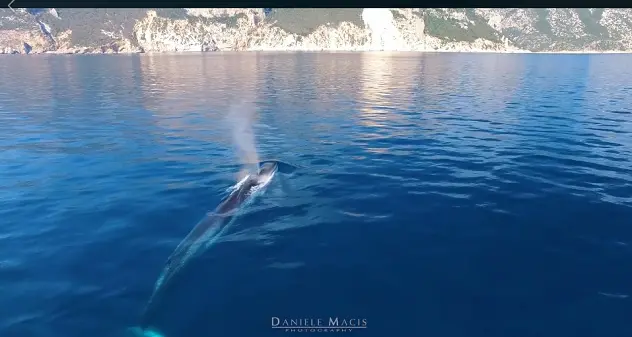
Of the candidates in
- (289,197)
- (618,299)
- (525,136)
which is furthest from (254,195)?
(525,136)

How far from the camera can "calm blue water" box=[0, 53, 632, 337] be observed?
1509 cm

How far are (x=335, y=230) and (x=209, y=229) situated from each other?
662 cm

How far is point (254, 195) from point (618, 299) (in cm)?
1892

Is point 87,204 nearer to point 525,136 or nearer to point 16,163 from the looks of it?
point 16,163

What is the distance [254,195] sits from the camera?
26328 millimetres

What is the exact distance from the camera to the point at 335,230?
22.2 m

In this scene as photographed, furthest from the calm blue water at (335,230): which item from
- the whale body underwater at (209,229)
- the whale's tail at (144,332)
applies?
the whale body underwater at (209,229)

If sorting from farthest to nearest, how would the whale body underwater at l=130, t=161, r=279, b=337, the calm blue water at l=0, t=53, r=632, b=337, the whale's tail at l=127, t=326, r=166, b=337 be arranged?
1. the whale body underwater at l=130, t=161, r=279, b=337
2. the calm blue water at l=0, t=53, r=632, b=337
3. the whale's tail at l=127, t=326, r=166, b=337

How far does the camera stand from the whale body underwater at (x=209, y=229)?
54.2ft

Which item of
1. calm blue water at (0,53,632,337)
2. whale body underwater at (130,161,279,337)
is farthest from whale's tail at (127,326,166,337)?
calm blue water at (0,53,632,337)

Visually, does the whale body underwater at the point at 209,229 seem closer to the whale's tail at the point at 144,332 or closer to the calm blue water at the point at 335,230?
the whale's tail at the point at 144,332

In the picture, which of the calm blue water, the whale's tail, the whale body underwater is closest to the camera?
the whale's tail

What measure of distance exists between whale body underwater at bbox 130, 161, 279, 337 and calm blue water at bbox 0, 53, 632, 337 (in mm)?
513

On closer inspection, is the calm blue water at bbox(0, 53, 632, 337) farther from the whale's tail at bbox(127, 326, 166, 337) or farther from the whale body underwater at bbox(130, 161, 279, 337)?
the whale body underwater at bbox(130, 161, 279, 337)
